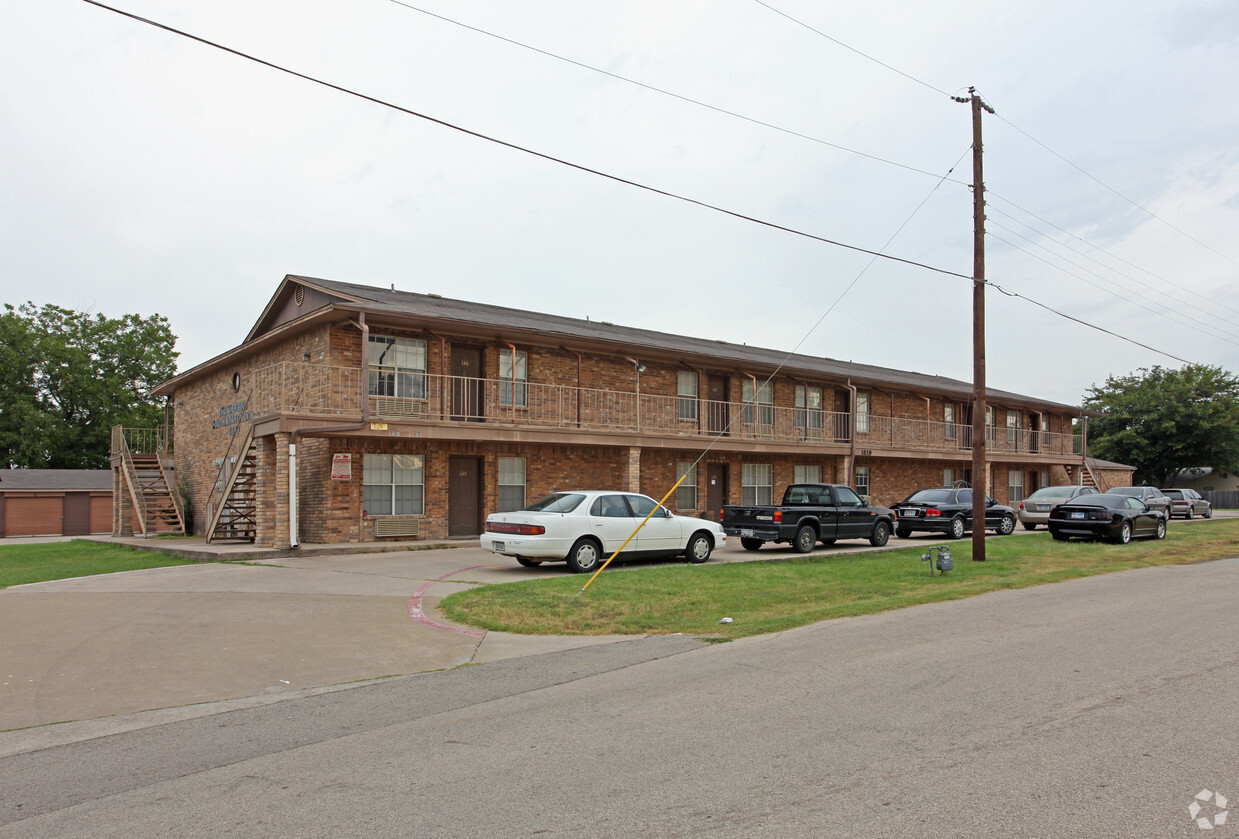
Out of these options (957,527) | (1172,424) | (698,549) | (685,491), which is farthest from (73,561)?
(1172,424)

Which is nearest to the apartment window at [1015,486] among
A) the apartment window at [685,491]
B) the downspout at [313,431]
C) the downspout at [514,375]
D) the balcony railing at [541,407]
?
the balcony railing at [541,407]

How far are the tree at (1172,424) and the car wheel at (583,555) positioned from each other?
47142 millimetres

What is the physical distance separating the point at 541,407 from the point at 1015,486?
89.4ft

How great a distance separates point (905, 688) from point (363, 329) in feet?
47.5

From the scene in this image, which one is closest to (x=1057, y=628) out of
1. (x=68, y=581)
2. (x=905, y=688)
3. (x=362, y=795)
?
(x=905, y=688)

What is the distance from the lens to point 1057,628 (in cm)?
915

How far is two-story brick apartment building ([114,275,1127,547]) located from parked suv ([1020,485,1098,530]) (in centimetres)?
522

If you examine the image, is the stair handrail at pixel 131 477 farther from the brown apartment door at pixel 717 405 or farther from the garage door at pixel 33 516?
the brown apartment door at pixel 717 405

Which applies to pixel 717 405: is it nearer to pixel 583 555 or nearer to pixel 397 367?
pixel 397 367

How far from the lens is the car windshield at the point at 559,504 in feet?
46.8

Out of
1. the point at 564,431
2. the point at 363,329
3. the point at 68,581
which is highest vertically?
the point at 363,329

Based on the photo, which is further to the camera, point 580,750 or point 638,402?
point 638,402

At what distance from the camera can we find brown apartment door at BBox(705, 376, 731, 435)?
26484mm

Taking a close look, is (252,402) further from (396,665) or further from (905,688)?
(905,688)
